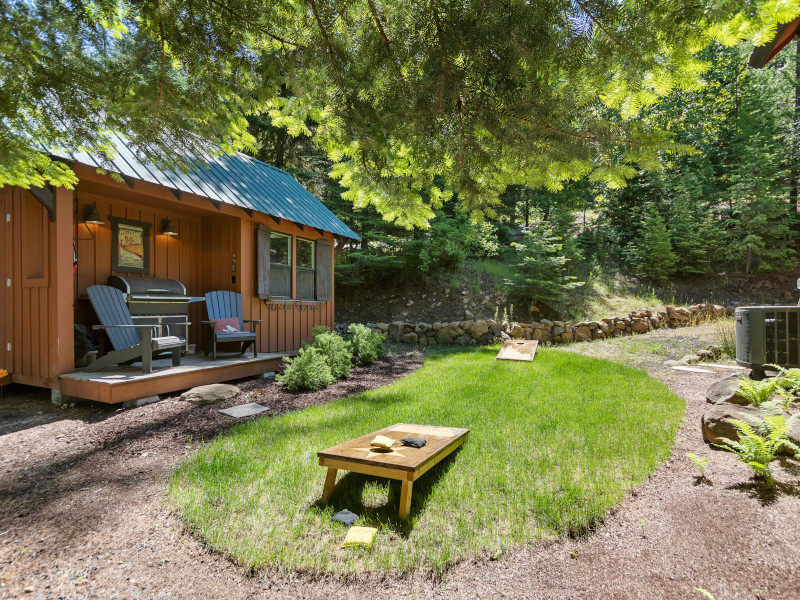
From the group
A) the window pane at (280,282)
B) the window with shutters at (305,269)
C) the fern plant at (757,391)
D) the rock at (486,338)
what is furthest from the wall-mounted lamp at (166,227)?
the fern plant at (757,391)

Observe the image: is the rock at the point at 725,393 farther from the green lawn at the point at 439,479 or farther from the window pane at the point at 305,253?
the window pane at the point at 305,253

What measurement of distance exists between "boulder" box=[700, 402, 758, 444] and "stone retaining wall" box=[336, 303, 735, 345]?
6103mm

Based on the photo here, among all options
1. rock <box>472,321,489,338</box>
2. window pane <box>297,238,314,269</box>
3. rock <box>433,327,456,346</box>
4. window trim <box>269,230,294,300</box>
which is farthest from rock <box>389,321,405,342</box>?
window trim <box>269,230,294,300</box>

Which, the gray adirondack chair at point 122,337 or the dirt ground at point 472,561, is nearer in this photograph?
the dirt ground at point 472,561

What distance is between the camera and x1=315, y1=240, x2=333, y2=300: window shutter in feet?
26.9

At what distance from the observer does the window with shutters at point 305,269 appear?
784 centimetres

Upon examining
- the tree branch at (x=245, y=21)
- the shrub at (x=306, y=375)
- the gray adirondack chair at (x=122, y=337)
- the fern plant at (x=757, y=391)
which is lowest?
the shrub at (x=306, y=375)

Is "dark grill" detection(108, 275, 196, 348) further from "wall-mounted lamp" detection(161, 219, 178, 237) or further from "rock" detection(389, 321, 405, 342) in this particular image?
"rock" detection(389, 321, 405, 342)

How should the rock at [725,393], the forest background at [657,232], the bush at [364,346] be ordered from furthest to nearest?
the forest background at [657,232] < the bush at [364,346] < the rock at [725,393]

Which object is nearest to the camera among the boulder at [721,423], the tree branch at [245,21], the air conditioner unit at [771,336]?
the tree branch at [245,21]

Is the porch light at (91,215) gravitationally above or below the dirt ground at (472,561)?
above

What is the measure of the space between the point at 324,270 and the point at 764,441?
714 cm

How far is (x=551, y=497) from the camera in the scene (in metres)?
2.25

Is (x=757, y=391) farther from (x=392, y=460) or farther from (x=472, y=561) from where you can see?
(x=392, y=460)
